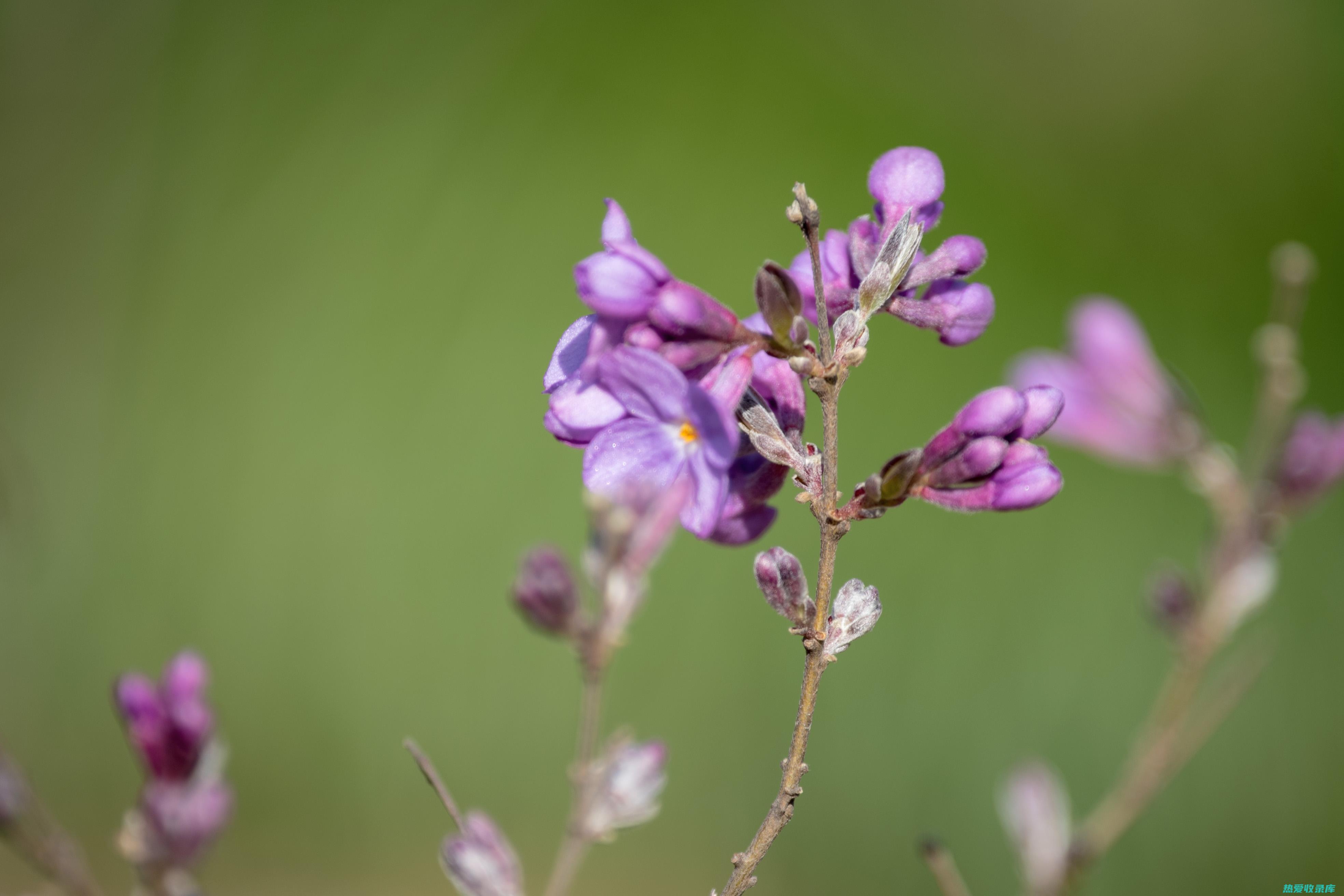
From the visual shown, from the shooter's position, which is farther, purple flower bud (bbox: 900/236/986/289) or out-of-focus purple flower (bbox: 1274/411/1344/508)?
out-of-focus purple flower (bbox: 1274/411/1344/508)

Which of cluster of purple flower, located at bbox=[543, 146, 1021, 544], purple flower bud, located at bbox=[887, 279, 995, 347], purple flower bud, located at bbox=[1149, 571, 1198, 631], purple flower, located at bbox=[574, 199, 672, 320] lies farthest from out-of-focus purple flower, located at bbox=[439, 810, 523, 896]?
purple flower bud, located at bbox=[1149, 571, 1198, 631]

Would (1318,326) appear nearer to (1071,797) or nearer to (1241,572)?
(1071,797)

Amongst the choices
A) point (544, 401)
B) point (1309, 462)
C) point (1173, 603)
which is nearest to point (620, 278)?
point (1173, 603)

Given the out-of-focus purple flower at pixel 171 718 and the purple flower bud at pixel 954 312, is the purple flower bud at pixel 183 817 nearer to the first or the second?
the out-of-focus purple flower at pixel 171 718

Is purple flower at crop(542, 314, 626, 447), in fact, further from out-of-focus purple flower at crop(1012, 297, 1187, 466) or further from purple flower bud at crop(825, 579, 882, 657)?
out-of-focus purple flower at crop(1012, 297, 1187, 466)

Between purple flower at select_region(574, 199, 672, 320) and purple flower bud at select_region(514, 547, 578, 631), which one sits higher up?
purple flower at select_region(574, 199, 672, 320)

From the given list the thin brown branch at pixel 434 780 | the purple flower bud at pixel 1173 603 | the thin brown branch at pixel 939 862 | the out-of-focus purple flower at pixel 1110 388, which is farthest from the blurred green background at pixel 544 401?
the thin brown branch at pixel 434 780

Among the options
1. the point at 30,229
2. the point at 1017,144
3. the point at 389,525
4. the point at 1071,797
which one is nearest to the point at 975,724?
the point at 1071,797

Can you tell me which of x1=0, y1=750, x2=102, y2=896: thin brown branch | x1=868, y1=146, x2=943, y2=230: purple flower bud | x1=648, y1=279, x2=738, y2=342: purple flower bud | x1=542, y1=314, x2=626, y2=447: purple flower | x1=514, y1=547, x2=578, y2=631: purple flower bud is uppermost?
x1=868, y1=146, x2=943, y2=230: purple flower bud
